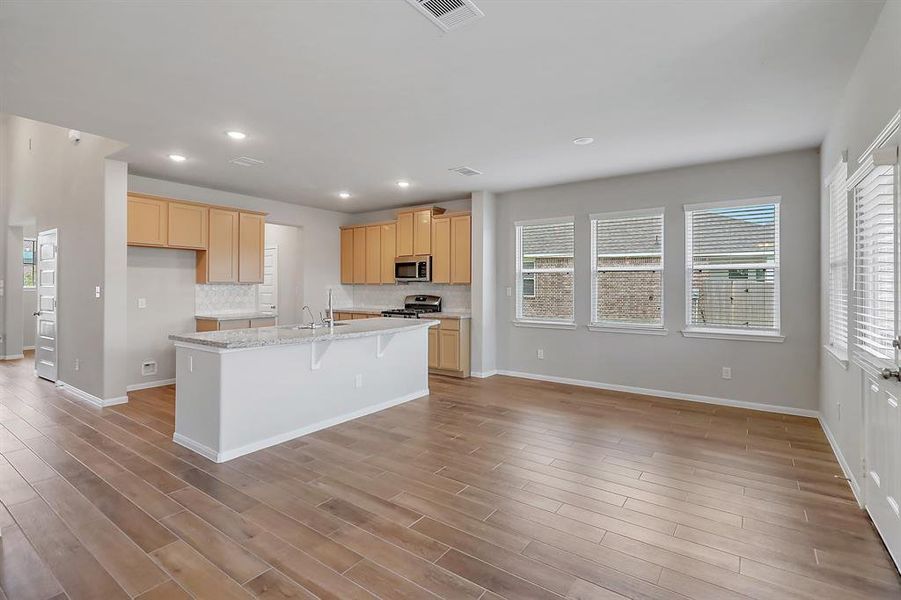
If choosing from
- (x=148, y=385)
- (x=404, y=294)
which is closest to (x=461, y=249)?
(x=404, y=294)

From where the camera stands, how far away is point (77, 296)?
5.40m

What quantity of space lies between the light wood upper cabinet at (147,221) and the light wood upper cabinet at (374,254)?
119 inches

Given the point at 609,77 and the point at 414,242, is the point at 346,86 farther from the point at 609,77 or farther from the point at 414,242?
the point at 414,242

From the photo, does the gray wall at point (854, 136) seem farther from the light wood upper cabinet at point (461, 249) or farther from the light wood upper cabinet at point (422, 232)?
the light wood upper cabinet at point (422, 232)

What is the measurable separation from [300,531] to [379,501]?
0.51 m

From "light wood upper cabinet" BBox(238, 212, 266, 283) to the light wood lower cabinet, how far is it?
8.82 ft

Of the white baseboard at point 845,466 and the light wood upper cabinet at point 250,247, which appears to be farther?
the light wood upper cabinet at point 250,247

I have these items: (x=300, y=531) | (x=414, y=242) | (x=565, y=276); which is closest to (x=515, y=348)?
(x=565, y=276)

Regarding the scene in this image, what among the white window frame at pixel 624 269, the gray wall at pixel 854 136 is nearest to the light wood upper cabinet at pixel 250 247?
the white window frame at pixel 624 269

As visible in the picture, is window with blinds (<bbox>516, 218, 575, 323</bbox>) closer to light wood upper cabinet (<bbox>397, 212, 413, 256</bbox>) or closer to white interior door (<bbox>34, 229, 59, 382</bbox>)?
light wood upper cabinet (<bbox>397, 212, 413, 256</bbox>)

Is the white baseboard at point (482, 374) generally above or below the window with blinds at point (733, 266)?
below

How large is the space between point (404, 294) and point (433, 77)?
502 cm

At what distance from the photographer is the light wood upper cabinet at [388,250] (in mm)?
7512

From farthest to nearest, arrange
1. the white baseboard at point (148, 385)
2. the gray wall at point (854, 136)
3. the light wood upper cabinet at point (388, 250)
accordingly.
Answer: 1. the light wood upper cabinet at point (388, 250)
2. the white baseboard at point (148, 385)
3. the gray wall at point (854, 136)
